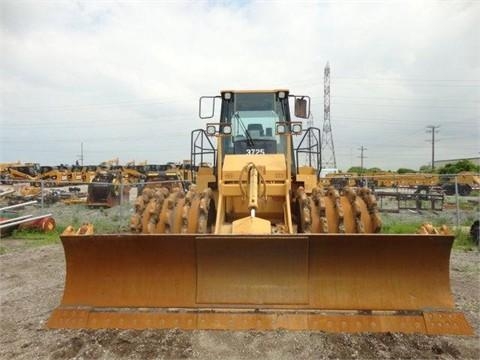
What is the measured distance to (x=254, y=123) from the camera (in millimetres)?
6395

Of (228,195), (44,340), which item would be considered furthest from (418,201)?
(44,340)

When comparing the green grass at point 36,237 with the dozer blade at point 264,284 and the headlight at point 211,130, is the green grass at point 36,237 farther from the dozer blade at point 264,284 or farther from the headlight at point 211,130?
the dozer blade at point 264,284

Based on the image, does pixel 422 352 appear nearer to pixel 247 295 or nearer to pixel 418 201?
pixel 247 295

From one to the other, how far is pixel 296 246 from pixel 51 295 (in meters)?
3.85

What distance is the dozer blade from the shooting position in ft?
12.4

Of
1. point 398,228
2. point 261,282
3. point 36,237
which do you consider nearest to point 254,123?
point 261,282

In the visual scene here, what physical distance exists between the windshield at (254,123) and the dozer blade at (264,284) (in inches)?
101

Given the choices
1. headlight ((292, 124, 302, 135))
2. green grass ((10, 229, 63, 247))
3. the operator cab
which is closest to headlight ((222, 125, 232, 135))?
the operator cab

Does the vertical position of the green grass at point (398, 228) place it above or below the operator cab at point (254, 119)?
below

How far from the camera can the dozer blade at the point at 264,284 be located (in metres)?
3.77

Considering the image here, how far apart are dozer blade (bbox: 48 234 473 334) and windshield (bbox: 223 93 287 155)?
2563mm

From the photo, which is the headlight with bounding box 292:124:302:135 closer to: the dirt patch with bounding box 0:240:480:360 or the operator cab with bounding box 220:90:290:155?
the operator cab with bounding box 220:90:290:155

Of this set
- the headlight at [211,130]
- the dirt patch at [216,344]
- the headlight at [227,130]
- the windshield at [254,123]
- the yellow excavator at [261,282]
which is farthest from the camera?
the windshield at [254,123]

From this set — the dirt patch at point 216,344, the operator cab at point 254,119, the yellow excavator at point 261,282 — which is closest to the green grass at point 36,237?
the dirt patch at point 216,344
